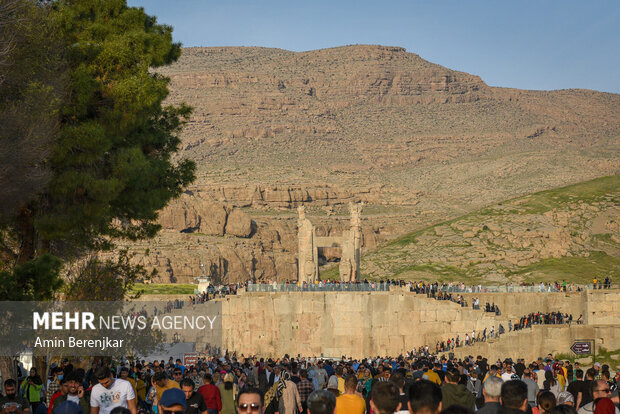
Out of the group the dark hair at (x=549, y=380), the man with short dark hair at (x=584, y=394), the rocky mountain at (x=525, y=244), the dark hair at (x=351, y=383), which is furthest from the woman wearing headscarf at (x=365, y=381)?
the rocky mountain at (x=525, y=244)

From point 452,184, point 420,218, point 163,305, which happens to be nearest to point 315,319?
point 163,305

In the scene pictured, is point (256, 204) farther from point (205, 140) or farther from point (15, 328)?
point (15, 328)

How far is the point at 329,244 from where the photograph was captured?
2653 inches

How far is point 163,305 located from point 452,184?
403 ft

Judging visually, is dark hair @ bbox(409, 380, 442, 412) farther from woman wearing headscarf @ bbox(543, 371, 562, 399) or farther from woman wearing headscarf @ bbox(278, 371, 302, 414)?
woman wearing headscarf @ bbox(543, 371, 562, 399)

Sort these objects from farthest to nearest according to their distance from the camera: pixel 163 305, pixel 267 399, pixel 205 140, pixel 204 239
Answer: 1. pixel 205 140
2. pixel 204 239
3. pixel 163 305
4. pixel 267 399

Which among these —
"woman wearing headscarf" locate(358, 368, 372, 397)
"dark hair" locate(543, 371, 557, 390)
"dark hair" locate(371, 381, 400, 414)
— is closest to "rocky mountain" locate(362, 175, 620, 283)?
"woman wearing headscarf" locate(358, 368, 372, 397)

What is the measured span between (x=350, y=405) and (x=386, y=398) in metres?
2.72

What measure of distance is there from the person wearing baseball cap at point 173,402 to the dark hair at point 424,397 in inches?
183

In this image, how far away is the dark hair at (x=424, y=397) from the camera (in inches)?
380

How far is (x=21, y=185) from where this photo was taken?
22.2m

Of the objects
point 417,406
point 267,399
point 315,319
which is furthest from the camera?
point 315,319

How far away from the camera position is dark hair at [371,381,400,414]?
10.3m

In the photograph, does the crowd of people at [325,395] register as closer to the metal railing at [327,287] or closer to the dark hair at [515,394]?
the dark hair at [515,394]
